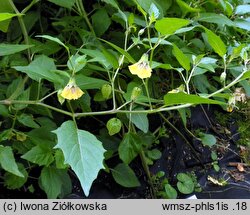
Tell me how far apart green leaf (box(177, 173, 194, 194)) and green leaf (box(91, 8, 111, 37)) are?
1.54ft

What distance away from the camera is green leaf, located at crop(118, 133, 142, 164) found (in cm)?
82

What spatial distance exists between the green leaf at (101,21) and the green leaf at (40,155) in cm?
28

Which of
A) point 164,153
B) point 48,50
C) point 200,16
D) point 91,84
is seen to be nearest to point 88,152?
point 91,84

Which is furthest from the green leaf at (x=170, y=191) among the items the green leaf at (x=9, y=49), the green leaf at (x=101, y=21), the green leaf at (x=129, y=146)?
the green leaf at (x=9, y=49)

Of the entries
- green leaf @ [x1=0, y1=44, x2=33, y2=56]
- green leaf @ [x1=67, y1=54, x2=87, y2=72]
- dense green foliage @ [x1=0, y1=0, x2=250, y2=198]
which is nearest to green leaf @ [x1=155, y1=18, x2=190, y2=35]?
dense green foliage @ [x1=0, y1=0, x2=250, y2=198]

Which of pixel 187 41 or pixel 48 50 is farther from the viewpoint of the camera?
pixel 187 41

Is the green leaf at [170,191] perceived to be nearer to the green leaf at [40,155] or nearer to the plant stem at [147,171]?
the plant stem at [147,171]

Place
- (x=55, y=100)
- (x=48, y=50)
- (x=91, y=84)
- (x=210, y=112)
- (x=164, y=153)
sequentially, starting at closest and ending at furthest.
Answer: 1. (x=91, y=84)
2. (x=48, y=50)
3. (x=55, y=100)
4. (x=164, y=153)
5. (x=210, y=112)

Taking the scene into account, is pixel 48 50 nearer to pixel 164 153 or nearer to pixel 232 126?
pixel 164 153

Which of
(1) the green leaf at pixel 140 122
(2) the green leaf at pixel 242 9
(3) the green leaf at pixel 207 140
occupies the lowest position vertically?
(1) the green leaf at pixel 140 122

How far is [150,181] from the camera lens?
100cm

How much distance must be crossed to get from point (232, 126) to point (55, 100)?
695 millimetres

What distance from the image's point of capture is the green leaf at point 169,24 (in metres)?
0.54

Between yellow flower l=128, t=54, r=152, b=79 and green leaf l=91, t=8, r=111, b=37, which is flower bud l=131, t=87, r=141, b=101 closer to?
yellow flower l=128, t=54, r=152, b=79
